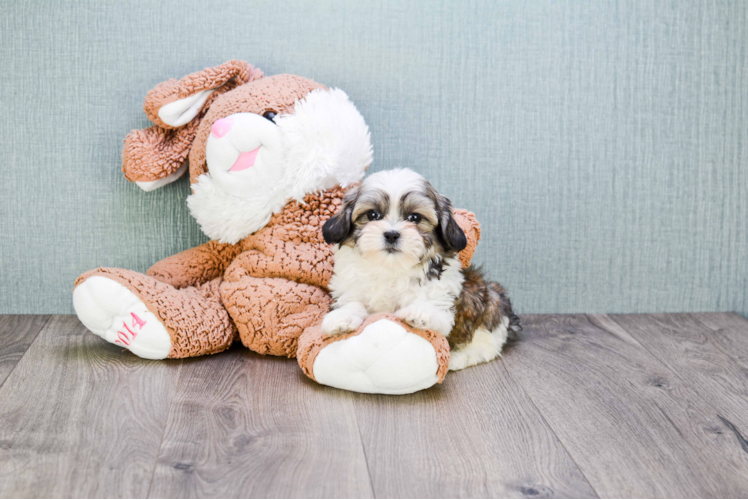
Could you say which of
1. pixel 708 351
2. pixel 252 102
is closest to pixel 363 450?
pixel 252 102

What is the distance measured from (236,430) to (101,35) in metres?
1.44

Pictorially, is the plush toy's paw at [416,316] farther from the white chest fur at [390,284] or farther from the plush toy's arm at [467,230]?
the plush toy's arm at [467,230]

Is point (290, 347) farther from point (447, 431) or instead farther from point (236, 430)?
point (447, 431)

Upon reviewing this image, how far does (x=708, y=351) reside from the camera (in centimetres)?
211

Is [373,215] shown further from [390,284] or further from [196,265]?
[196,265]

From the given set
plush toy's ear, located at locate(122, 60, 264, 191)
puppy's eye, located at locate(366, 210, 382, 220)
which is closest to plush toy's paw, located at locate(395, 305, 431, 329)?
puppy's eye, located at locate(366, 210, 382, 220)

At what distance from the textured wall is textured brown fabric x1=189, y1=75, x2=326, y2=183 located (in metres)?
0.23

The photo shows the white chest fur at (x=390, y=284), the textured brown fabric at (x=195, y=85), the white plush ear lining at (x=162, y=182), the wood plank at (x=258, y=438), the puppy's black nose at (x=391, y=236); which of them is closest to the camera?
the wood plank at (x=258, y=438)

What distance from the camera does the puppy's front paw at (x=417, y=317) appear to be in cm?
165

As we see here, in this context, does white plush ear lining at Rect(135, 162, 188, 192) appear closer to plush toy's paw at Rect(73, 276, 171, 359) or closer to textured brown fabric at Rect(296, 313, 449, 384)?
plush toy's paw at Rect(73, 276, 171, 359)

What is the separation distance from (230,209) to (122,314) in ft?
1.41

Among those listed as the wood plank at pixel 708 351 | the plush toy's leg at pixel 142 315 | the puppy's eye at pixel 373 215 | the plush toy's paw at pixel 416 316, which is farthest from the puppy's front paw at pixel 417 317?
the wood plank at pixel 708 351

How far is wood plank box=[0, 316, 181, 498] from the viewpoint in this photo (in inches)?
49.5

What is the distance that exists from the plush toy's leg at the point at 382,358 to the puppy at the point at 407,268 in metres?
0.04
